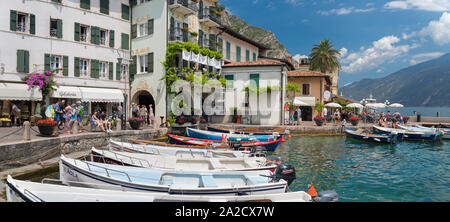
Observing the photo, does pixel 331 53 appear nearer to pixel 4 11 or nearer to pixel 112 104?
pixel 112 104

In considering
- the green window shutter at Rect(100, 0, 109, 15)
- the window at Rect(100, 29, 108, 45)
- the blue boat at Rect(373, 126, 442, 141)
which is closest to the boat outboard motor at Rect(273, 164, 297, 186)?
the blue boat at Rect(373, 126, 442, 141)

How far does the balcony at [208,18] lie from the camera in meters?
30.2

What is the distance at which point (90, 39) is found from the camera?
82.8 ft

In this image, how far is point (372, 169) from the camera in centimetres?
A: 1454

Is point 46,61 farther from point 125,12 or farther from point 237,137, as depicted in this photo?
point 237,137

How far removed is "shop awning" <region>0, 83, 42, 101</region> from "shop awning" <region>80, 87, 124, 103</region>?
3.65 metres

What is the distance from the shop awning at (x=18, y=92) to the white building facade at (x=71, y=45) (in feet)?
0.57

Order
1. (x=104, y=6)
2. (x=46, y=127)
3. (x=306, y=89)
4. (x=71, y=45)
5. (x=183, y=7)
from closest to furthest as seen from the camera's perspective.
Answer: (x=46, y=127), (x=71, y=45), (x=104, y=6), (x=183, y=7), (x=306, y=89)

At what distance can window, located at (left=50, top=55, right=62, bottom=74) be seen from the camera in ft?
75.6

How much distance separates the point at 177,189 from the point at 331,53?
5650 centimetres

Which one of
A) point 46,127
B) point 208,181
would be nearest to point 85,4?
point 46,127

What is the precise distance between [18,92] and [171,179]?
17.5 meters

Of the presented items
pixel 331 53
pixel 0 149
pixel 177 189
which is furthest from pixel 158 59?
pixel 331 53
